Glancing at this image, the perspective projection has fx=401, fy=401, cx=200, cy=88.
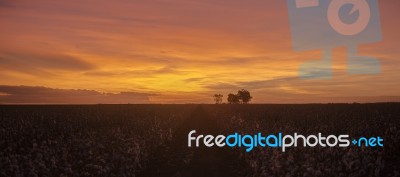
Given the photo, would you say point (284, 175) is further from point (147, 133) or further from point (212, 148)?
point (147, 133)

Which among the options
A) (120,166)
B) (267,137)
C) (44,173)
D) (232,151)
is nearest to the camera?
(44,173)

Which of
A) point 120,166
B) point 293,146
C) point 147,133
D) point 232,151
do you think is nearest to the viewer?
point 120,166

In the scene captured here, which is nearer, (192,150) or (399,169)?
(399,169)

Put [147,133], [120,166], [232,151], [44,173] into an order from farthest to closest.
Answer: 1. [147,133]
2. [232,151]
3. [120,166]
4. [44,173]

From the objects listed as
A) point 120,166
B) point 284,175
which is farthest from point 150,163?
point 284,175

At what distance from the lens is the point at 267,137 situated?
19.5 metres

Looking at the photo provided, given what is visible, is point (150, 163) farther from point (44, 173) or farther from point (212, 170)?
point (44, 173)

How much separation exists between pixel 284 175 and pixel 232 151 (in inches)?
233

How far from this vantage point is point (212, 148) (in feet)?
63.5

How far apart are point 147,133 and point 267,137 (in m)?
6.76

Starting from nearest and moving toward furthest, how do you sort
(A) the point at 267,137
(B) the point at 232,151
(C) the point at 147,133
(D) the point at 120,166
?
(D) the point at 120,166
(B) the point at 232,151
(A) the point at 267,137
(C) the point at 147,133

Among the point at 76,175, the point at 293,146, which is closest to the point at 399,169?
the point at 293,146

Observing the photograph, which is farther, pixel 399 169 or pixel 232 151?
pixel 232 151

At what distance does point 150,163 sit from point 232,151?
4.26 metres
